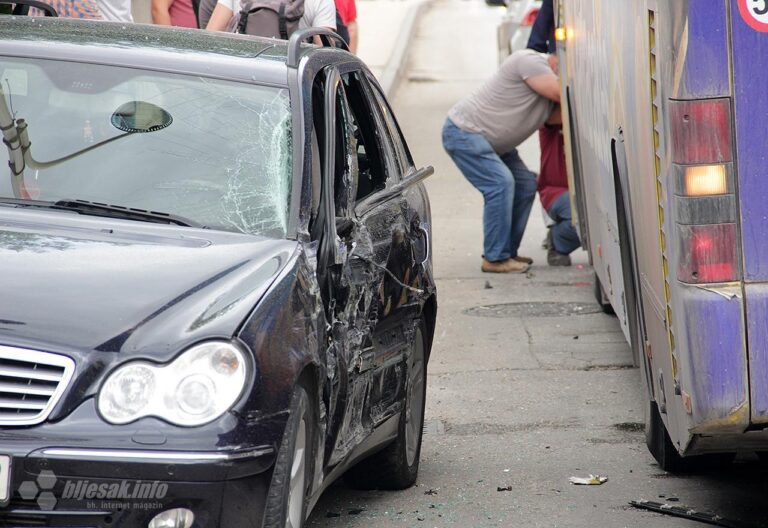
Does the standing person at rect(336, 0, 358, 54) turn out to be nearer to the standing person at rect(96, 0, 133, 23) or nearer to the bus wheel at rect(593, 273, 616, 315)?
the standing person at rect(96, 0, 133, 23)

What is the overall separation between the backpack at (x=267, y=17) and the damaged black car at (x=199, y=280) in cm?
321

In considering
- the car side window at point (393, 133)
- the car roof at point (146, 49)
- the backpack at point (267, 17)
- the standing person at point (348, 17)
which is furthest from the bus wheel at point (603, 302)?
the car roof at point (146, 49)

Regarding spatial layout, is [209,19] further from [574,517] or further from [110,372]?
[110,372]

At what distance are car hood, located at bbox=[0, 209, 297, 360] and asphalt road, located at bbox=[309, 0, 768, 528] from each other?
1.44 metres

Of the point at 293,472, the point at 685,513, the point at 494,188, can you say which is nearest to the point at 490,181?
the point at 494,188

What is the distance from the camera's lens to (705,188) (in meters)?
4.24

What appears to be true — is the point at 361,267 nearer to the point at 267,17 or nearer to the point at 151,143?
the point at 151,143

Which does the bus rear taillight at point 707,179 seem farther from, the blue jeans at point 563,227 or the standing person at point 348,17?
the standing person at point 348,17

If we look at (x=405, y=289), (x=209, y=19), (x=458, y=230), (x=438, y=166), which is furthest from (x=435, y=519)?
(x=438, y=166)

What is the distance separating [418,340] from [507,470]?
0.70 metres

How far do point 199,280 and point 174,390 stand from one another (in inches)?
16.6

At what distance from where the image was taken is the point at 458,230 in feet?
45.1

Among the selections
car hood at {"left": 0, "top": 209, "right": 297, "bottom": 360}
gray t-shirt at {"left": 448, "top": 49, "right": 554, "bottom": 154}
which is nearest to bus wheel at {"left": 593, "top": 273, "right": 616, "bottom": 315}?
gray t-shirt at {"left": 448, "top": 49, "right": 554, "bottom": 154}

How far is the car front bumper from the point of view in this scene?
3.63m
